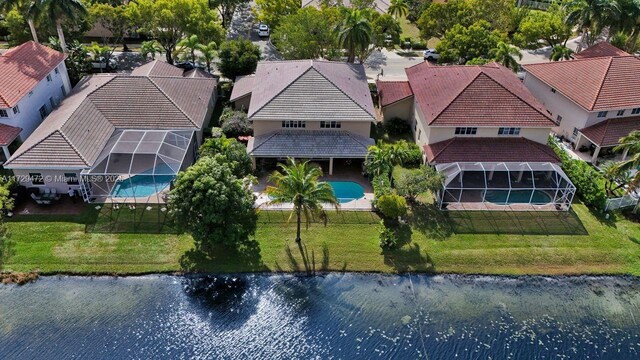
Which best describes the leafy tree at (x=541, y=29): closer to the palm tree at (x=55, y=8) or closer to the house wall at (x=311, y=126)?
the house wall at (x=311, y=126)

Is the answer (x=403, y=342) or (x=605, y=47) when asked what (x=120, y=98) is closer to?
(x=403, y=342)

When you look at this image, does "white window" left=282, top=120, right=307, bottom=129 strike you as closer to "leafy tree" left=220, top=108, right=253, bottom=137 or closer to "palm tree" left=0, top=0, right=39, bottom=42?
"leafy tree" left=220, top=108, right=253, bottom=137

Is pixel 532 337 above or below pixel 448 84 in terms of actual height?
below

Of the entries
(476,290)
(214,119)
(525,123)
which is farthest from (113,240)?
(525,123)

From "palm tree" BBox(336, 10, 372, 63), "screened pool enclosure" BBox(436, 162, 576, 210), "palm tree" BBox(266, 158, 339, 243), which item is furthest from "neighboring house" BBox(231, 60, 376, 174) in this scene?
"palm tree" BBox(266, 158, 339, 243)

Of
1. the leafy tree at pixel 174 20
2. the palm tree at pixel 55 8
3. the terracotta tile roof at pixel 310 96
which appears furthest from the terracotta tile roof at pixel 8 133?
the leafy tree at pixel 174 20

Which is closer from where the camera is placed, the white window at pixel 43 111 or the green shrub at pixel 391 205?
the green shrub at pixel 391 205
